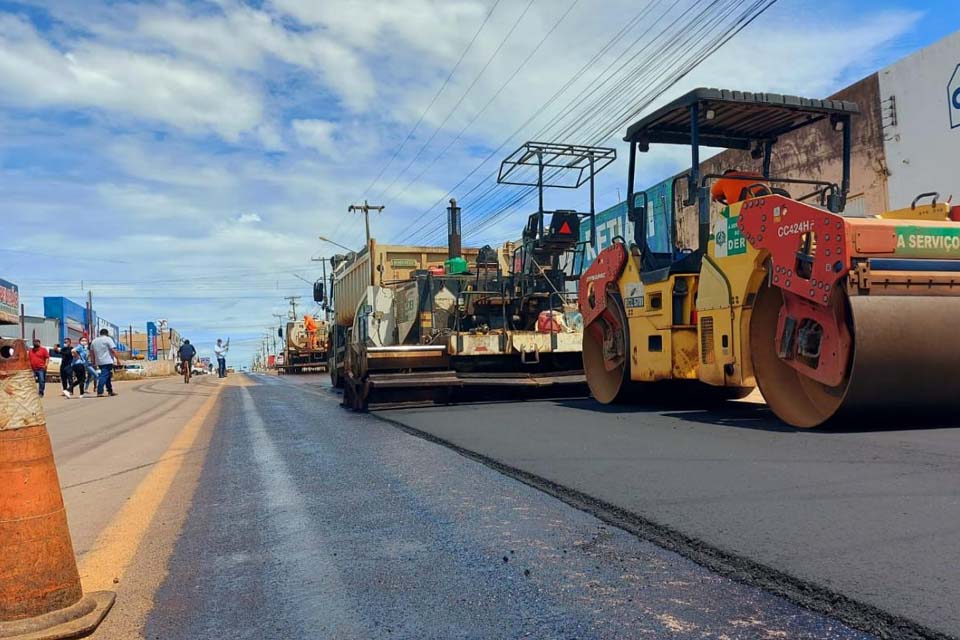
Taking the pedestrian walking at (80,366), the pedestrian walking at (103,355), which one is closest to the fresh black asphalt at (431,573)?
the pedestrian walking at (103,355)

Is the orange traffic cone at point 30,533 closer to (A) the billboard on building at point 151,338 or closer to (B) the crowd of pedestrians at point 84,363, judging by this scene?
(B) the crowd of pedestrians at point 84,363

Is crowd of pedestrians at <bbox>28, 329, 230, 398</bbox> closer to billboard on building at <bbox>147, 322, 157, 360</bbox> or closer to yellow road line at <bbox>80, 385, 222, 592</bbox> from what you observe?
yellow road line at <bbox>80, 385, 222, 592</bbox>

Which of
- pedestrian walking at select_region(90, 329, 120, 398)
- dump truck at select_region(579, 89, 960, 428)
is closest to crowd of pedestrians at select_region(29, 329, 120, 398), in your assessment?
pedestrian walking at select_region(90, 329, 120, 398)

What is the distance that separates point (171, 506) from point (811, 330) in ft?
15.5

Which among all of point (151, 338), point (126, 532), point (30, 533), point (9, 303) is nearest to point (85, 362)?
point (126, 532)

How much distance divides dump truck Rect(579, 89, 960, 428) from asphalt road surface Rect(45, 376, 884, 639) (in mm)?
2676

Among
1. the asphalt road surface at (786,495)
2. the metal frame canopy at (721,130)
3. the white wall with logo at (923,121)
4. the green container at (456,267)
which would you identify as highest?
the white wall with logo at (923,121)

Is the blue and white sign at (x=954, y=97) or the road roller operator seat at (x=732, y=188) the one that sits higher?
the blue and white sign at (x=954, y=97)

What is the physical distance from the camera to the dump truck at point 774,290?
546 cm

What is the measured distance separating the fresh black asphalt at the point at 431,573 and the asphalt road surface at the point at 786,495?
18cm

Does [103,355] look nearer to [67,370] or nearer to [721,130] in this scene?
[67,370]

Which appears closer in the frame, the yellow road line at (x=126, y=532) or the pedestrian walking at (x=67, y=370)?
the yellow road line at (x=126, y=532)

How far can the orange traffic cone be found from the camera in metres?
2.54

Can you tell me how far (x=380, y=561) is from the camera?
3266 mm
